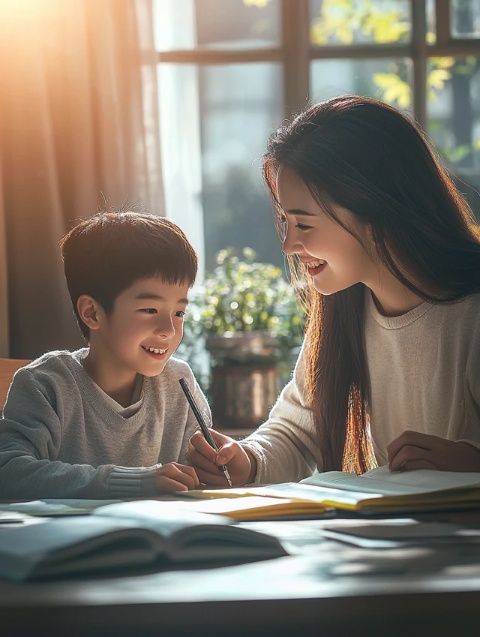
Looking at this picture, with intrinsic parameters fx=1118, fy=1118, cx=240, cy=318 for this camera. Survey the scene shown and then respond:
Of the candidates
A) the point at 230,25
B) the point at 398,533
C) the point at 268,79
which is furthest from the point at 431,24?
the point at 398,533

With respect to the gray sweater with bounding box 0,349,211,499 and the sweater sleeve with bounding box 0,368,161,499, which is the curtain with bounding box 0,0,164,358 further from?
the sweater sleeve with bounding box 0,368,161,499

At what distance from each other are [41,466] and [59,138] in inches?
91.9

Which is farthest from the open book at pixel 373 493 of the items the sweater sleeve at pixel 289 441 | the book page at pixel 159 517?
the sweater sleeve at pixel 289 441

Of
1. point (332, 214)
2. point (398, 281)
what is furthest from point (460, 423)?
point (332, 214)

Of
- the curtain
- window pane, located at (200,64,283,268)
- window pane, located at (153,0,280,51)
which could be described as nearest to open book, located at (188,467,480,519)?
the curtain

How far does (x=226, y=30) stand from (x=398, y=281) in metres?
2.49

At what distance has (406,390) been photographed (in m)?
1.68

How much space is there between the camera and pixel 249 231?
407cm

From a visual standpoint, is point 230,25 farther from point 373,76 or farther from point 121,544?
point 121,544

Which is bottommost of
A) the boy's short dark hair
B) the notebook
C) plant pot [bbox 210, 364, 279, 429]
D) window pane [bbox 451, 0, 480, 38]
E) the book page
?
plant pot [bbox 210, 364, 279, 429]

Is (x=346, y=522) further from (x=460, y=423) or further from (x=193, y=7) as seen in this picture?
(x=193, y=7)

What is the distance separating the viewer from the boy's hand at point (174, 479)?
4.23ft

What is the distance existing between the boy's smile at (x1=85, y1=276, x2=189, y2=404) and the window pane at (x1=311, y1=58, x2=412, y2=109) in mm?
2478

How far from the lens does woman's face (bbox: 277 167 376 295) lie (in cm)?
165
